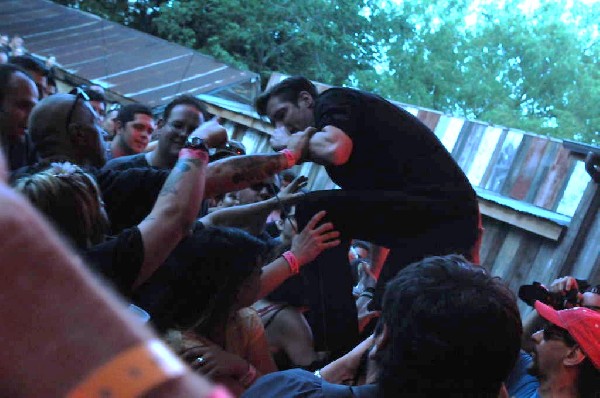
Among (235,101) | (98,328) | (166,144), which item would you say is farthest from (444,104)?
(98,328)

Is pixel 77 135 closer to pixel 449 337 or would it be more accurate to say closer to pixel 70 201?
pixel 70 201

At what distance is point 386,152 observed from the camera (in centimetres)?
331

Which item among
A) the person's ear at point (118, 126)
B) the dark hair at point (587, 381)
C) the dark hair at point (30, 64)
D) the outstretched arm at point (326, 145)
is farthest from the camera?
the person's ear at point (118, 126)

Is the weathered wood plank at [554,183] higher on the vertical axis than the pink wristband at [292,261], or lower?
higher

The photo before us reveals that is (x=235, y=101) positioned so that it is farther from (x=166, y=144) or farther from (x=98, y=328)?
(x=98, y=328)

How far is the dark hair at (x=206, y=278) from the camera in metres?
2.43

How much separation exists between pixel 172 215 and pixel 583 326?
1.68 metres

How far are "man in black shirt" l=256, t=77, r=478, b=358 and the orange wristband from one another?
8.52 feet

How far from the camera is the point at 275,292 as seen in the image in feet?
11.5

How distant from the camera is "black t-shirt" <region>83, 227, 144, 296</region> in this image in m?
2.02

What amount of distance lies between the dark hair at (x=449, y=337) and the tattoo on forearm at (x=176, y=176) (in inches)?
37.4

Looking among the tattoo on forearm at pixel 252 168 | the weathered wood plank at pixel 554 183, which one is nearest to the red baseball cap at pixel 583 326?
the tattoo on forearm at pixel 252 168

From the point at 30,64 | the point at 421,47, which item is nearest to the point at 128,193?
the point at 30,64

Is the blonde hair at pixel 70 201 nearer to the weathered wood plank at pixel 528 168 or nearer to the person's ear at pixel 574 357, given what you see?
the person's ear at pixel 574 357
